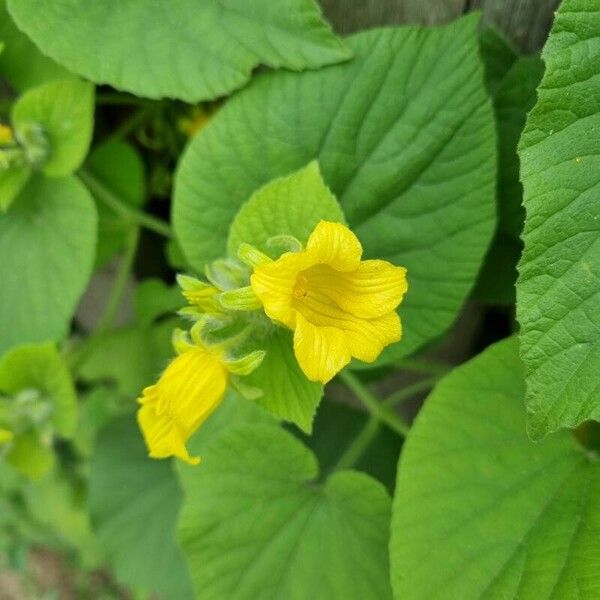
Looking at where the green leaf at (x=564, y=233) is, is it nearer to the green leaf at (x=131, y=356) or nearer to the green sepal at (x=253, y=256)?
the green sepal at (x=253, y=256)

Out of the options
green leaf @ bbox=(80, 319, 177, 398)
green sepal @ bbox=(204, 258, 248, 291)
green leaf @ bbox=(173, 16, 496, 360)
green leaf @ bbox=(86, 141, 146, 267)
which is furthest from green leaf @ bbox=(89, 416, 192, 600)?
green sepal @ bbox=(204, 258, 248, 291)

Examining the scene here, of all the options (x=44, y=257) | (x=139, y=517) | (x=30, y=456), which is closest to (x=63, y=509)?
(x=139, y=517)

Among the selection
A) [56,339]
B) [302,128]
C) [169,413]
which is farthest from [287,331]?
[56,339]

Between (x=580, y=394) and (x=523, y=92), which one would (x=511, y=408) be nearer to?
(x=580, y=394)

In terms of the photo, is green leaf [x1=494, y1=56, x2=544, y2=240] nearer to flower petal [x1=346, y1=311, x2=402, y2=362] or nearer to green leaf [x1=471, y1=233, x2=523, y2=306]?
green leaf [x1=471, y1=233, x2=523, y2=306]

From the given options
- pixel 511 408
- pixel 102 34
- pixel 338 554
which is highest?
pixel 102 34

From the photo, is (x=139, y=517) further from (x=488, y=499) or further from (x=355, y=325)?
(x=355, y=325)
